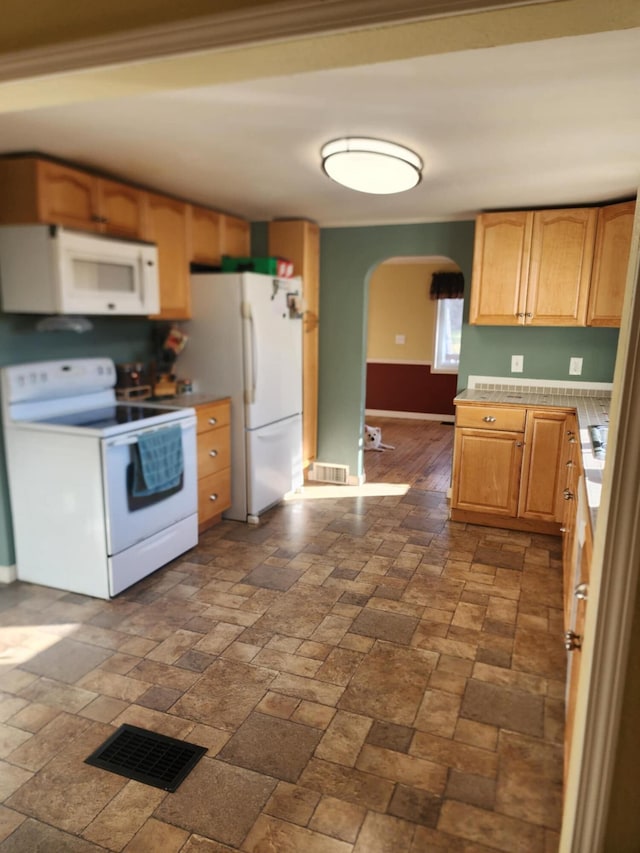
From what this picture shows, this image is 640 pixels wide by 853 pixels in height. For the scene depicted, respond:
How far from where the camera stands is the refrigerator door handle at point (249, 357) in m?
3.94

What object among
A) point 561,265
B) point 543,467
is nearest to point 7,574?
point 543,467

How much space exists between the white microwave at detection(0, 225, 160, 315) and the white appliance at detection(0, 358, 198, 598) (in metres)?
0.42

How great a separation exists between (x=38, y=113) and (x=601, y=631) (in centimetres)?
260

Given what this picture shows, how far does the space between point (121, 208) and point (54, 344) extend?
878 millimetres

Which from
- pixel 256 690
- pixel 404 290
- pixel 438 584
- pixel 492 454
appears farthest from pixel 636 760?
pixel 404 290

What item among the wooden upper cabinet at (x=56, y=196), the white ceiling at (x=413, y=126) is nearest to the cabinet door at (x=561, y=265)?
the white ceiling at (x=413, y=126)

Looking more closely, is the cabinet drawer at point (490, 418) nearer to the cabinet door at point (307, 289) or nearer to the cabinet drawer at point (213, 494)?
the cabinet door at point (307, 289)

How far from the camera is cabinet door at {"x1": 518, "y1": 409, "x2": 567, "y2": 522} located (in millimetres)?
3852

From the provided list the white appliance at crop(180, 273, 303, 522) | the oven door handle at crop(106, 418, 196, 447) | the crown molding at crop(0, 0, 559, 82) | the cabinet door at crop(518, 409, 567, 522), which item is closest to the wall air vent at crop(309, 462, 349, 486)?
the white appliance at crop(180, 273, 303, 522)

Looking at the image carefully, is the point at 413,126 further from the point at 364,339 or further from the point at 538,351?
the point at 364,339

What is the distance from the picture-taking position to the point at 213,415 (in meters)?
3.90

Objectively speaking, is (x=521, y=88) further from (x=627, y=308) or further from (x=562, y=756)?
(x=562, y=756)

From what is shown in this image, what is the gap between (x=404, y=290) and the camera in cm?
816

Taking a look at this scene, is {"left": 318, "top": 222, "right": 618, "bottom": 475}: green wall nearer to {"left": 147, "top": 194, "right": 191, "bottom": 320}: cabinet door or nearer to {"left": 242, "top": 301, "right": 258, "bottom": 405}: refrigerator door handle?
{"left": 242, "top": 301, "right": 258, "bottom": 405}: refrigerator door handle
